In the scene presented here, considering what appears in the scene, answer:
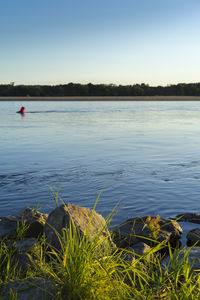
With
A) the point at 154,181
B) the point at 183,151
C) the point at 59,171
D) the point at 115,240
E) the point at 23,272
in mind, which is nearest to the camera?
the point at 23,272

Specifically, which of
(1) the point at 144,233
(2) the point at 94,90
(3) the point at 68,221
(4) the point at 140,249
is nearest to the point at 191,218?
(1) the point at 144,233

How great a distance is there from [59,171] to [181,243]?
7.07 m

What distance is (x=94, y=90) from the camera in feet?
472

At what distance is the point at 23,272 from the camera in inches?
207

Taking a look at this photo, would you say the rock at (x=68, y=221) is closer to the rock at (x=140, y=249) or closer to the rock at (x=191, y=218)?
the rock at (x=140, y=249)

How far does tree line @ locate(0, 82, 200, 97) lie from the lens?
5561 inches

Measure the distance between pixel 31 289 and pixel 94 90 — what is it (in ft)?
466

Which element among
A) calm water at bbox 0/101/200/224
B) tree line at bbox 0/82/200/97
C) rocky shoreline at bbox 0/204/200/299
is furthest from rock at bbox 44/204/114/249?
tree line at bbox 0/82/200/97

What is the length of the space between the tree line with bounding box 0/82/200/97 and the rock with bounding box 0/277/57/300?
13968 cm

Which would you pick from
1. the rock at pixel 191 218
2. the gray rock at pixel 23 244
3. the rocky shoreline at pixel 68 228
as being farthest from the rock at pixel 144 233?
the gray rock at pixel 23 244

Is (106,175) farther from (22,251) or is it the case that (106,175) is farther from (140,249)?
(22,251)

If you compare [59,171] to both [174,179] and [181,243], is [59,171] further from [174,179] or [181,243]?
[181,243]

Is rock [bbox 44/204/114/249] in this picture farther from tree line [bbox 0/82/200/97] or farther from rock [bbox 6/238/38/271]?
tree line [bbox 0/82/200/97]

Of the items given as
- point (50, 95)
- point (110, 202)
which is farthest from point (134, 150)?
point (50, 95)
